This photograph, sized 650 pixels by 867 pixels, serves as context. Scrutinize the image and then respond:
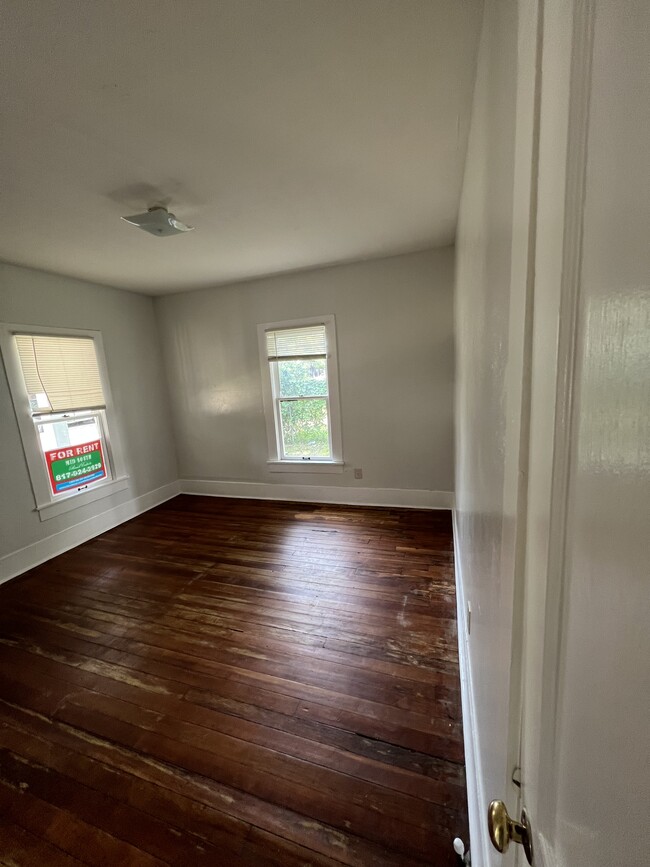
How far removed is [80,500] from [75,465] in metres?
0.34

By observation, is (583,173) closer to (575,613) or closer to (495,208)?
(575,613)

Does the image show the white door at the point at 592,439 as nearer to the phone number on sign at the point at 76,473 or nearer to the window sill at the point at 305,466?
the window sill at the point at 305,466

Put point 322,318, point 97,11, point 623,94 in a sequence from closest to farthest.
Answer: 1. point 623,94
2. point 97,11
3. point 322,318

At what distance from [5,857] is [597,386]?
2.07 m

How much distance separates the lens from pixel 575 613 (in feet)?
1.03

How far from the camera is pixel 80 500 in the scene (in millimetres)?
3389

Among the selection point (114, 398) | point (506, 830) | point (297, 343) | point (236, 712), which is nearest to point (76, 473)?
point (114, 398)

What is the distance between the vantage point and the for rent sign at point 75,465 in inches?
126

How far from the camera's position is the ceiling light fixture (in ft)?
6.54

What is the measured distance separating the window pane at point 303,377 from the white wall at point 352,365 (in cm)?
25

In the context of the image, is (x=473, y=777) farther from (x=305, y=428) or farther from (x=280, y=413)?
(x=280, y=413)

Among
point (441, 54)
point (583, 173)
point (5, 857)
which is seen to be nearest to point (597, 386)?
point (583, 173)

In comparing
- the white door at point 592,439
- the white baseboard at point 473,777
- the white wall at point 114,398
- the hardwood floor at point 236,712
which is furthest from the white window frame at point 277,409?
the white door at point 592,439

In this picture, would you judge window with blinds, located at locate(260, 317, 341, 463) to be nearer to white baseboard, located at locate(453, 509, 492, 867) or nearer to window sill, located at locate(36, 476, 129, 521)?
window sill, located at locate(36, 476, 129, 521)
